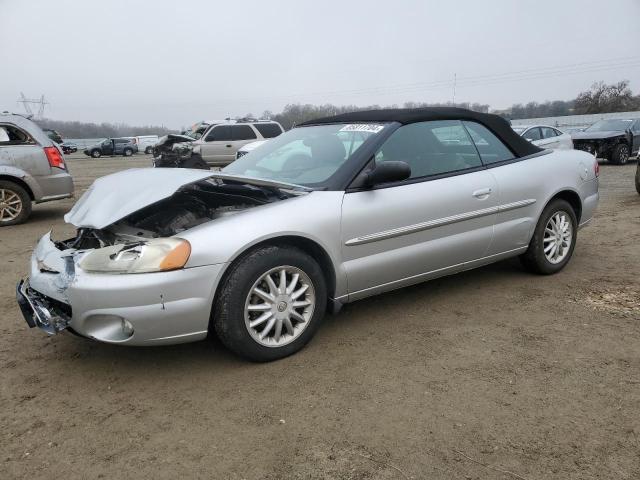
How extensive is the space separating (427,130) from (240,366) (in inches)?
87.6

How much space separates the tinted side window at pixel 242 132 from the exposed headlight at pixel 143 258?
51.4 feet

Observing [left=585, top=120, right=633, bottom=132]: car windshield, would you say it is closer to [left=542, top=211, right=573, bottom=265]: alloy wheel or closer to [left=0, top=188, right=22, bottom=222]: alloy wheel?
[left=542, top=211, right=573, bottom=265]: alloy wheel

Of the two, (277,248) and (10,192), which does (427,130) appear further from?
(10,192)

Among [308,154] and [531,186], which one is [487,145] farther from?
[308,154]

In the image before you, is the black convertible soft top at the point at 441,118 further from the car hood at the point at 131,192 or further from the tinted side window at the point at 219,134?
the tinted side window at the point at 219,134

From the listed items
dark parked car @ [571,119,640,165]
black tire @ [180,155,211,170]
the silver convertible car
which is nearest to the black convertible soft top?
the silver convertible car

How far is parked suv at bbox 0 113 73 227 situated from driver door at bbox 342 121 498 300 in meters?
6.69

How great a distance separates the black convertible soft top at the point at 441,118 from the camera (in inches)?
150

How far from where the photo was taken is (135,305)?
2633mm

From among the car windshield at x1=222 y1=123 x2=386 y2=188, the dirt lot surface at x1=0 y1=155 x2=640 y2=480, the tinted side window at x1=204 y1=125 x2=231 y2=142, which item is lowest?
the dirt lot surface at x1=0 y1=155 x2=640 y2=480

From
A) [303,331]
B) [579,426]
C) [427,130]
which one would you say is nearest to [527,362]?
[579,426]

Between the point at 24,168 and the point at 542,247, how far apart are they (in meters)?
7.62

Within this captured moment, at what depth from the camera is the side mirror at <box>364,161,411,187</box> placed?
319cm

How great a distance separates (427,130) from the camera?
3844 mm
